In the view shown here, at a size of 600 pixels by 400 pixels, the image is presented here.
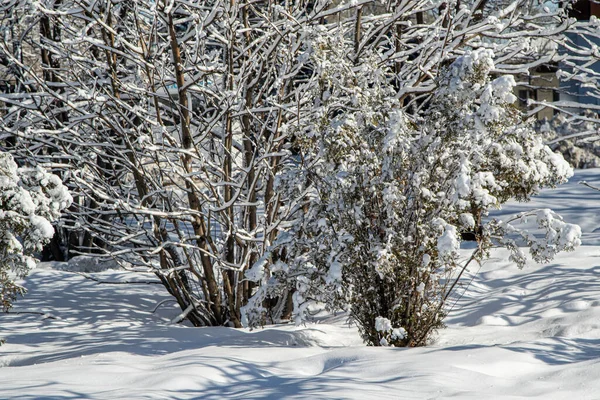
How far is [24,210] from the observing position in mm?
4020

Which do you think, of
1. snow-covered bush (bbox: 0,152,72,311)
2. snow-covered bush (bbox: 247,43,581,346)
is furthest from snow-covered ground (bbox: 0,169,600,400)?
snow-covered bush (bbox: 0,152,72,311)

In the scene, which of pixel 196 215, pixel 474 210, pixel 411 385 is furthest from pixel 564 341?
pixel 196 215

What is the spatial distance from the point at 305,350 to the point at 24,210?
1.89 meters

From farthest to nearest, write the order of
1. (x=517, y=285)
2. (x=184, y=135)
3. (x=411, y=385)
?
(x=517, y=285), (x=184, y=135), (x=411, y=385)

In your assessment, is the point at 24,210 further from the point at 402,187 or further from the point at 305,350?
the point at 402,187

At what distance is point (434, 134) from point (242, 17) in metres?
2.42

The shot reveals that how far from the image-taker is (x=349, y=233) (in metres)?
4.49

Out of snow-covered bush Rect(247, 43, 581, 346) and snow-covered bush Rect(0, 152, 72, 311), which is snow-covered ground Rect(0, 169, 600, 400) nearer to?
snow-covered bush Rect(247, 43, 581, 346)

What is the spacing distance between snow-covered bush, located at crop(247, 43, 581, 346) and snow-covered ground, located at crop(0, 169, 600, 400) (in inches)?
15.9

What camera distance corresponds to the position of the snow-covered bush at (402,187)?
4211 mm

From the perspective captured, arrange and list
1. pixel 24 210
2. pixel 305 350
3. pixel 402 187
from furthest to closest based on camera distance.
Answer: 1. pixel 402 187
2. pixel 305 350
3. pixel 24 210

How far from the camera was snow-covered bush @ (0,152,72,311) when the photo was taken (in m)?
4.01

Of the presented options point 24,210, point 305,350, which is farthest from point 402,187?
point 24,210

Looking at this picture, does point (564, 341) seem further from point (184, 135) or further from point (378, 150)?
point (184, 135)
